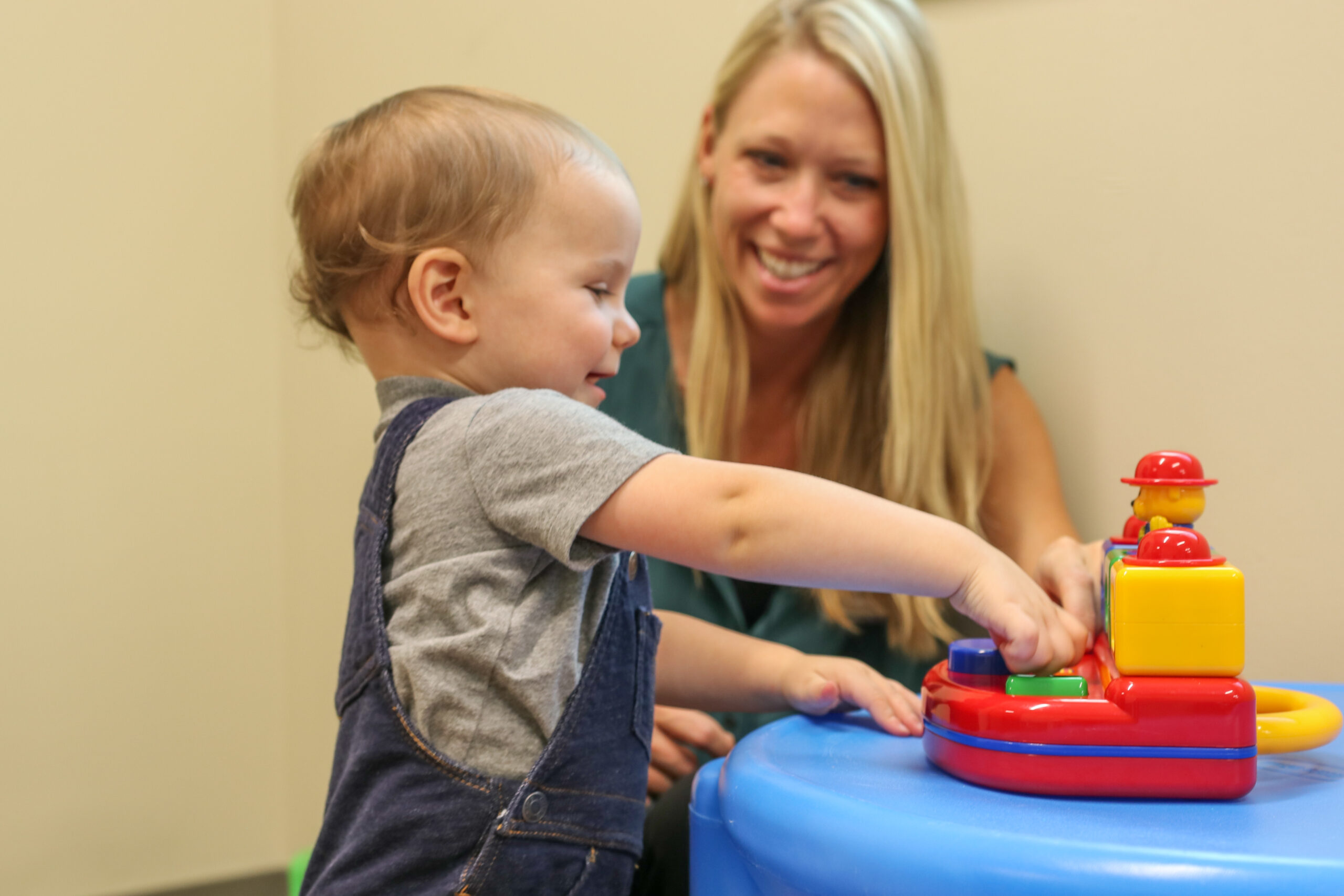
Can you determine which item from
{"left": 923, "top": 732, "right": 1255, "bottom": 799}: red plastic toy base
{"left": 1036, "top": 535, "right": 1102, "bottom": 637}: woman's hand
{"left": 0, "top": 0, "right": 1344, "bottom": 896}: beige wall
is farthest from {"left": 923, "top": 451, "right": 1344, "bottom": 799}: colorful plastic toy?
{"left": 0, "top": 0, "right": 1344, "bottom": 896}: beige wall

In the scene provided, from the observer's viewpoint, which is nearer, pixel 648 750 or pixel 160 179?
pixel 648 750

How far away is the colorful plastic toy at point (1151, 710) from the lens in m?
0.54

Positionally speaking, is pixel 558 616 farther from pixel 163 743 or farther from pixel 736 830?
pixel 163 743

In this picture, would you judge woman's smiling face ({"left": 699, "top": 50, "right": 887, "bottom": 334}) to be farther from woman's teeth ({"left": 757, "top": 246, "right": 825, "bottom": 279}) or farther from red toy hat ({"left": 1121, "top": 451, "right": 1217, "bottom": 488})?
red toy hat ({"left": 1121, "top": 451, "right": 1217, "bottom": 488})

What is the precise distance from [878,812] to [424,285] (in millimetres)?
411

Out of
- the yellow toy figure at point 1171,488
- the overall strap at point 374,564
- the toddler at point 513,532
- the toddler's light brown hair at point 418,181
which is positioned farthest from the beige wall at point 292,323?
the overall strap at point 374,564

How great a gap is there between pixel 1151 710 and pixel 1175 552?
0.08 m

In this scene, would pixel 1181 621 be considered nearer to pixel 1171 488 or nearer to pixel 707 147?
pixel 1171 488

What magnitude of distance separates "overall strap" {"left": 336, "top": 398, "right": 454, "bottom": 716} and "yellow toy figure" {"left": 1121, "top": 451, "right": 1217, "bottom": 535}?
1.40 feet

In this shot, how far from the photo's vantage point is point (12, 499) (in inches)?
57.3

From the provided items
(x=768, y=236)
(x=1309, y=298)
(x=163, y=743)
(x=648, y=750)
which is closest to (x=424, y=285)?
(x=648, y=750)

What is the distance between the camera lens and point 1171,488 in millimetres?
635

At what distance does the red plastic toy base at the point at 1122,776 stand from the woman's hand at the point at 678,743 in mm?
493

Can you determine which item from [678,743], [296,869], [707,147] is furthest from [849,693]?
[296,869]
